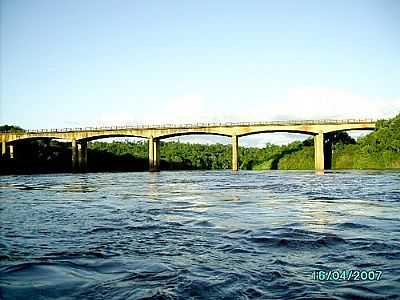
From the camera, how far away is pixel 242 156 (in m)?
131

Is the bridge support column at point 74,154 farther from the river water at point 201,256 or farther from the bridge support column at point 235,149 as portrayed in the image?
the river water at point 201,256

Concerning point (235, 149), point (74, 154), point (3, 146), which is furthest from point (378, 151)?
point (3, 146)

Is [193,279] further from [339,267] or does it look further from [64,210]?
[64,210]

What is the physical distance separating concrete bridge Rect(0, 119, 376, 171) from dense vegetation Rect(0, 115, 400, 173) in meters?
4.06

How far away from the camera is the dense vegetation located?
2822 inches

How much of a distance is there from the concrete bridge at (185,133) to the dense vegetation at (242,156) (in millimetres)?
4059

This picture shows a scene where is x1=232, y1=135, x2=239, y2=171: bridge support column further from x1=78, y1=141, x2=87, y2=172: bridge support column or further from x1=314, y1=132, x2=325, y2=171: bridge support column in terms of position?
x1=78, y1=141, x2=87, y2=172: bridge support column

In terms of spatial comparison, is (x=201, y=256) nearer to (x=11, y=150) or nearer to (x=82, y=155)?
(x=82, y=155)

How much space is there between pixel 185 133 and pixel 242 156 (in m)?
48.1

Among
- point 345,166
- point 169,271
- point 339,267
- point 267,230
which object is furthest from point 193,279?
point 345,166

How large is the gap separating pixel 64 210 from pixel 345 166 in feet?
263

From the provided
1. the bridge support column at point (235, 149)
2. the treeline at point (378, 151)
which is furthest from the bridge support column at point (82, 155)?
the treeline at point (378, 151)

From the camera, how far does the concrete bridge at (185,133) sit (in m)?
78.3

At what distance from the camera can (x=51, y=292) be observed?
5141 millimetres
